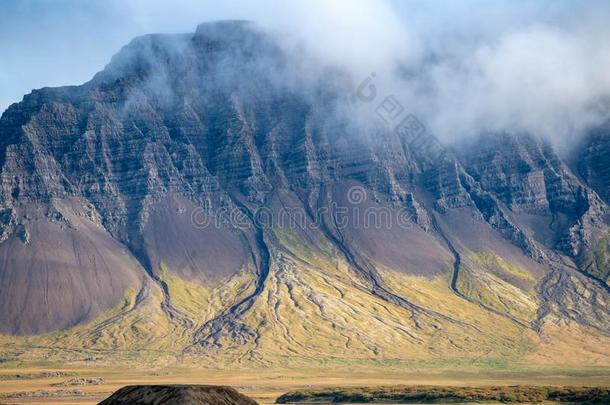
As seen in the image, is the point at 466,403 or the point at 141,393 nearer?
the point at 141,393

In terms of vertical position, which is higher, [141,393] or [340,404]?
[141,393]

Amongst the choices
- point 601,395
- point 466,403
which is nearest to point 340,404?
point 466,403

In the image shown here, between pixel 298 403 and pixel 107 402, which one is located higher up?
pixel 107 402

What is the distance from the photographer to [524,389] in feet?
638

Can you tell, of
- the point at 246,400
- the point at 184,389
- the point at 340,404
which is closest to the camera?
the point at 184,389

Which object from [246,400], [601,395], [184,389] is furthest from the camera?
[601,395]

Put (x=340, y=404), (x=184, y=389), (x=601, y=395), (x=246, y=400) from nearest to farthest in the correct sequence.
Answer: (x=184, y=389), (x=246, y=400), (x=601, y=395), (x=340, y=404)

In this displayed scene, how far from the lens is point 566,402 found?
178 metres

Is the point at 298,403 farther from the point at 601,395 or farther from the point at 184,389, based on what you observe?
the point at 184,389

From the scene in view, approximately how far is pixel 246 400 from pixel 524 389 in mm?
136876

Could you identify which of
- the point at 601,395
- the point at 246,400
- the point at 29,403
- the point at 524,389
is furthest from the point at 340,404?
the point at 246,400

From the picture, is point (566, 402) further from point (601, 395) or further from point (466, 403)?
point (466, 403)

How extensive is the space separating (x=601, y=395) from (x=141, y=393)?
5172 inches

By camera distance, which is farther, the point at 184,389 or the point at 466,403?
the point at 466,403
